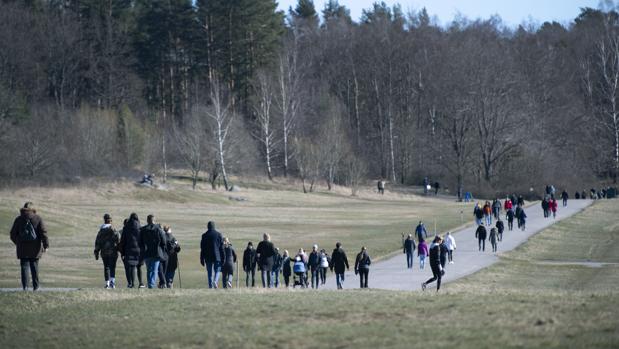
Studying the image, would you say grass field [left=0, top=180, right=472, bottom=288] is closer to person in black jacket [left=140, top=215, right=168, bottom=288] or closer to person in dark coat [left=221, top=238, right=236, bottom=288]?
person in dark coat [left=221, top=238, right=236, bottom=288]

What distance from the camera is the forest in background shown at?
302 feet

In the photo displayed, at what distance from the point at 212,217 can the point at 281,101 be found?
37.4m

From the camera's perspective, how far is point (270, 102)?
98.2 metres

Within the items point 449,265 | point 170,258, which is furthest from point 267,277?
point 449,265

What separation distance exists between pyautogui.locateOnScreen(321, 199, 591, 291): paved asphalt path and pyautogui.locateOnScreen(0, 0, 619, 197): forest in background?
121ft

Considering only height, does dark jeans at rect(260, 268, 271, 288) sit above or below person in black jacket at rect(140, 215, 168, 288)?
below

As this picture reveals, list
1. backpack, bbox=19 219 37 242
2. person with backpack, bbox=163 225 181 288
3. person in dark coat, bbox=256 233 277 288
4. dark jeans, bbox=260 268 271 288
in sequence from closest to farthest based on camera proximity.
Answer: backpack, bbox=19 219 37 242 < person with backpack, bbox=163 225 181 288 < person in dark coat, bbox=256 233 277 288 < dark jeans, bbox=260 268 271 288

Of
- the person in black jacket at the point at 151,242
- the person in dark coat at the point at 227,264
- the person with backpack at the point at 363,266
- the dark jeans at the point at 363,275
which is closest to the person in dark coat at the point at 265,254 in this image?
the person in dark coat at the point at 227,264

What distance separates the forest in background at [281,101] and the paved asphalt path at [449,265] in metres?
36.8

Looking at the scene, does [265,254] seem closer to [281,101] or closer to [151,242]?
[151,242]

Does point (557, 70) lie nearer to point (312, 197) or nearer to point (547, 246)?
point (312, 197)

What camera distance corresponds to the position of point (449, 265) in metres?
41.3

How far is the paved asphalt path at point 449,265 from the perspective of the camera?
115 ft

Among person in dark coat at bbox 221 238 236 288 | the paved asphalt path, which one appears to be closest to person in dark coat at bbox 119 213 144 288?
person in dark coat at bbox 221 238 236 288
